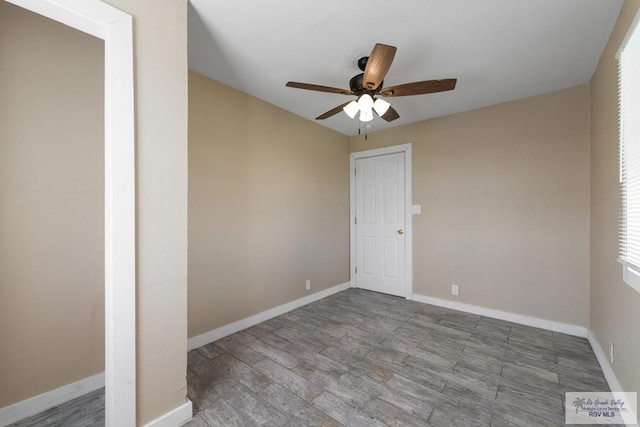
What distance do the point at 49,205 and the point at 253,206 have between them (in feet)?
5.19

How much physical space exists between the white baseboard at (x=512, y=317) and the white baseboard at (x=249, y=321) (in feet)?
4.56

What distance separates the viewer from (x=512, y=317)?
2.93 metres

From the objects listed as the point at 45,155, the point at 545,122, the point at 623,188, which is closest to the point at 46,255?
the point at 45,155

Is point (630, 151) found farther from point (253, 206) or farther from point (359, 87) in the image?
point (253, 206)

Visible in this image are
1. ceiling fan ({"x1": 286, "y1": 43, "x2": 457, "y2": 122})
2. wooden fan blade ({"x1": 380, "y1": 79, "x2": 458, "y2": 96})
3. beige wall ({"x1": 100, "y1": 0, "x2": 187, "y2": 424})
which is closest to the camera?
beige wall ({"x1": 100, "y1": 0, "x2": 187, "y2": 424})

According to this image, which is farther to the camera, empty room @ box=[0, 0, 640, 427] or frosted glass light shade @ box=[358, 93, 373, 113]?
frosted glass light shade @ box=[358, 93, 373, 113]

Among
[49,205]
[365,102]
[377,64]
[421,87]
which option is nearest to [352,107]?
[365,102]

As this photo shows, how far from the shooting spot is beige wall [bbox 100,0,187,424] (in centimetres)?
138

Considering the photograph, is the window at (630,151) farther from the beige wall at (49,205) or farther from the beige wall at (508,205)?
the beige wall at (49,205)

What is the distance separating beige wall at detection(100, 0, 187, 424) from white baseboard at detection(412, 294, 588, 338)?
3.04 meters

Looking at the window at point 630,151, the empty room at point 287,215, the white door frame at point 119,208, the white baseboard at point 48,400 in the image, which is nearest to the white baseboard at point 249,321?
the empty room at point 287,215

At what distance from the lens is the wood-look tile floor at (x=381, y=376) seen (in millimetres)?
1587

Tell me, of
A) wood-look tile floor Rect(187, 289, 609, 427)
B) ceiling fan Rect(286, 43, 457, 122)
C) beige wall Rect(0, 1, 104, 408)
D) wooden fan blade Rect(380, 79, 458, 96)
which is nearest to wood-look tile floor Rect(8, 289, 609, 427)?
wood-look tile floor Rect(187, 289, 609, 427)

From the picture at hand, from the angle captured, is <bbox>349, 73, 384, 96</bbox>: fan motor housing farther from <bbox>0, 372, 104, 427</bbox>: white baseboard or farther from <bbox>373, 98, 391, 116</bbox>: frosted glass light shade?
<bbox>0, 372, 104, 427</bbox>: white baseboard
